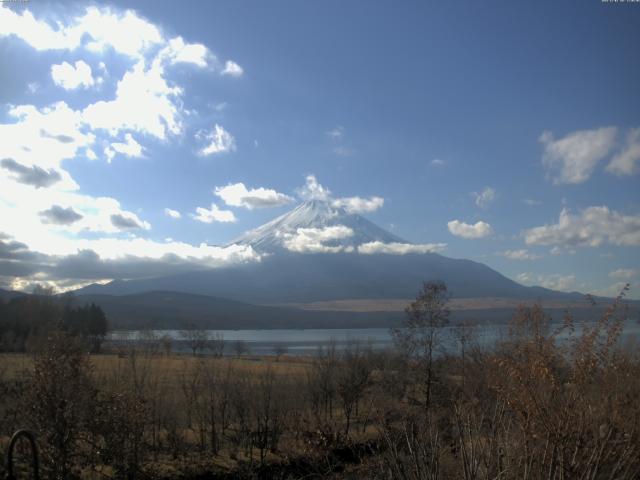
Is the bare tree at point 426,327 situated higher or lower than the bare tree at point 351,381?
higher

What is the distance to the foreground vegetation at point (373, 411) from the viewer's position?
854 cm

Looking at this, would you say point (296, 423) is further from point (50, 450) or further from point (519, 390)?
point (519, 390)

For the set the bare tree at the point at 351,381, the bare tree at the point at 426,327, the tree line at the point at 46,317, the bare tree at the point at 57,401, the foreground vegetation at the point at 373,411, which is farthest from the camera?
the tree line at the point at 46,317

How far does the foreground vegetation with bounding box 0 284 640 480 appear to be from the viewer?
28.0 feet

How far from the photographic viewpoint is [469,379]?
1203 inches

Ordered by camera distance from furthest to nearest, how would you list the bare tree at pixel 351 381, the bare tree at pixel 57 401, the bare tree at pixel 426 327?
the bare tree at pixel 351 381, the bare tree at pixel 426 327, the bare tree at pixel 57 401

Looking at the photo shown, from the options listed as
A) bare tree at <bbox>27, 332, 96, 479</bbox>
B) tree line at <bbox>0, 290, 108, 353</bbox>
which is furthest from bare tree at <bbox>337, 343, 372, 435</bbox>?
tree line at <bbox>0, 290, 108, 353</bbox>

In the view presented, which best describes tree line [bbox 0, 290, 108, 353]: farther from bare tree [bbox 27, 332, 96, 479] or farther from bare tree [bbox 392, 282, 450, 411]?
bare tree [bbox 27, 332, 96, 479]

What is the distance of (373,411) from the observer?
29.7 meters

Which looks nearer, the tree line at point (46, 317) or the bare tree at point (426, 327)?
the bare tree at point (426, 327)

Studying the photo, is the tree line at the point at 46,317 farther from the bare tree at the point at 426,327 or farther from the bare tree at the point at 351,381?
the bare tree at the point at 426,327

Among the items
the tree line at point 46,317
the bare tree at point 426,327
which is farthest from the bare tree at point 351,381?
the tree line at point 46,317

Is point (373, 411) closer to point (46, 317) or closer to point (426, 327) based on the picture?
point (426, 327)

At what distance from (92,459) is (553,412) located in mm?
15659
